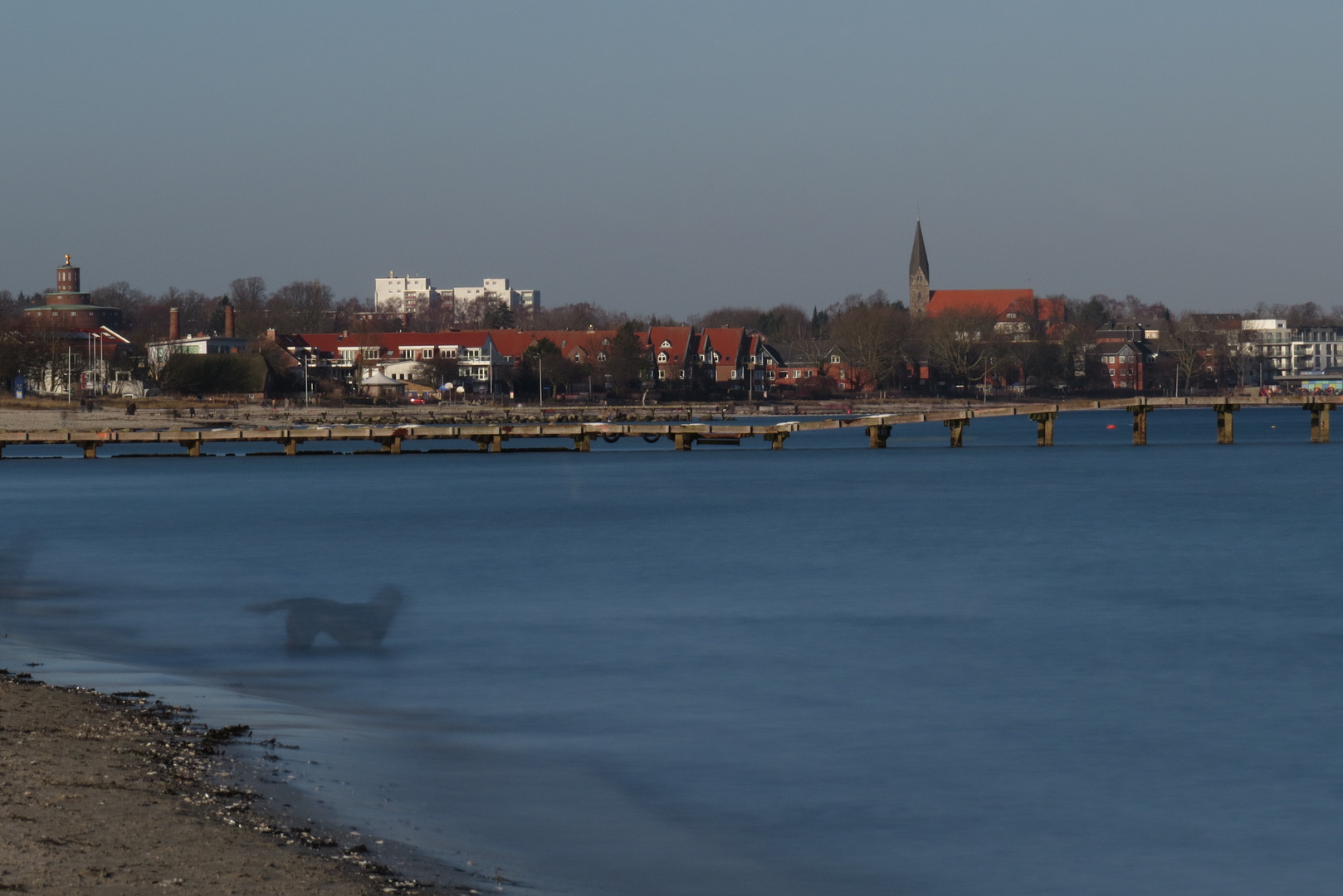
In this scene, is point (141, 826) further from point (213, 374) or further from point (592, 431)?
point (213, 374)

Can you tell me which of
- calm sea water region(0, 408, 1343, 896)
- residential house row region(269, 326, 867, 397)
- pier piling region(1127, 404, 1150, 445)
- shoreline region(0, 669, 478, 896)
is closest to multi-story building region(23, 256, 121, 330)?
residential house row region(269, 326, 867, 397)

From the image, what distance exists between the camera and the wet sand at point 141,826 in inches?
324

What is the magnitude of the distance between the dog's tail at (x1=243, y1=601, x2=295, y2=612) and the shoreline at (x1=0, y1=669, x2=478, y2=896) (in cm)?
1208

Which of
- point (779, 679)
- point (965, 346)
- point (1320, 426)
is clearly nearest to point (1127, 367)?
point (965, 346)

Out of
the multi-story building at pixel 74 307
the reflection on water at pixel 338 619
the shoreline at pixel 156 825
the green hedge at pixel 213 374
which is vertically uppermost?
the multi-story building at pixel 74 307

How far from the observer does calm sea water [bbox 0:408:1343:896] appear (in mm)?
11125

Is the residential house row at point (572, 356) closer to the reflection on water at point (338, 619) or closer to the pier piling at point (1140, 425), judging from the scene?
the pier piling at point (1140, 425)

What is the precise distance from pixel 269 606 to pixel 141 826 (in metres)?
16.6

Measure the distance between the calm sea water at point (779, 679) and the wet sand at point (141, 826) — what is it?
923 millimetres

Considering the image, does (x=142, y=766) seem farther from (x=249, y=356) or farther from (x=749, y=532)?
(x=249, y=356)

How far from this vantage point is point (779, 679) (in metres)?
18.3

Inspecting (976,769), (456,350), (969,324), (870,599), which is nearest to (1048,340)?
(969,324)

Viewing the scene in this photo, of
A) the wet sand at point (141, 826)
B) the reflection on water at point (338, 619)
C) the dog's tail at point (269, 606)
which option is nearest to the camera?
the wet sand at point (141, 826)

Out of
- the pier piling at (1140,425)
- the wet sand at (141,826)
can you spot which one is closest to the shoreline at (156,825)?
the wet sand at (141,826)
